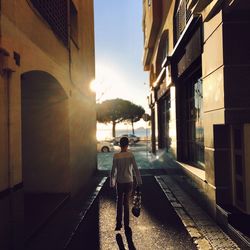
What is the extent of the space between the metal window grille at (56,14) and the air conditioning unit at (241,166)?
483 centimetres

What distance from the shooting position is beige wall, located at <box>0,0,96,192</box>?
4203mm

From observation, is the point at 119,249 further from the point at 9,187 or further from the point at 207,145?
the point at 207,145

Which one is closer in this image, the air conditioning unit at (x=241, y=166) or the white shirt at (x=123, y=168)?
the air conditioning unit at (x=241, y=166)

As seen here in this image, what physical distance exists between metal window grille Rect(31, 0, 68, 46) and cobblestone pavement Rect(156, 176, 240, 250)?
17.7 ft

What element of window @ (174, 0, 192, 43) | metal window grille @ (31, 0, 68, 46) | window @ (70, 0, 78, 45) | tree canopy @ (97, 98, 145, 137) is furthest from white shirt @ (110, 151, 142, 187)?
tree canopy @ (97, 98, 145, 137)

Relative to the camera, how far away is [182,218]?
236 inches

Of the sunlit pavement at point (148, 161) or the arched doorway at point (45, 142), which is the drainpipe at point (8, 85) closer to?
the arched doorway at point (45, 142)

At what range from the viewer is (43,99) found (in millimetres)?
7527

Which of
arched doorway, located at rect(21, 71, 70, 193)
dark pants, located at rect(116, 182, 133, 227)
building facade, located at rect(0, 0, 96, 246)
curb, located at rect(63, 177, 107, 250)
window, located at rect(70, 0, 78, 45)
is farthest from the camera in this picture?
window, located at rect(70, 0, 78, 45)

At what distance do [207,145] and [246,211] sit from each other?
167 centimetres

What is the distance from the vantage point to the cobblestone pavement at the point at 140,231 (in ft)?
15.3

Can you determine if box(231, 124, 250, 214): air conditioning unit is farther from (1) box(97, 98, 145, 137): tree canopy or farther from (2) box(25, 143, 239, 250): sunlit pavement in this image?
(1) box(97, 98, 145, 137): tree canopy

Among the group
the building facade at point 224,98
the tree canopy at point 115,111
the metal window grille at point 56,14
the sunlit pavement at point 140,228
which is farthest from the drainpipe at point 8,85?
the tree canopy at point 115,111

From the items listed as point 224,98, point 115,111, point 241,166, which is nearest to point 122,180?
point 241,166
